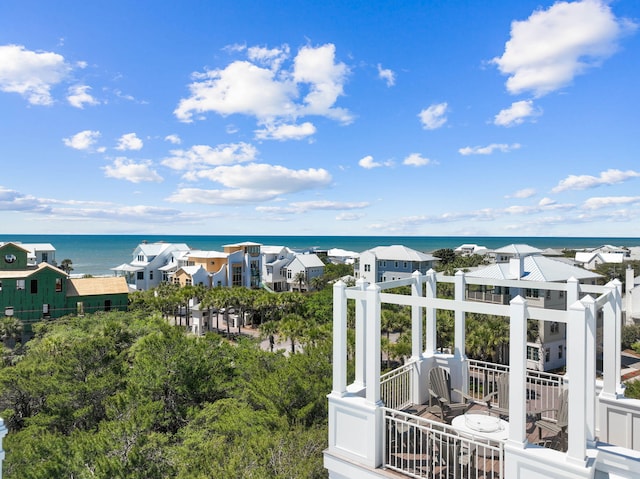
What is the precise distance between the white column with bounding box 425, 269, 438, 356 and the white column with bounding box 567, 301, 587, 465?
3615 millimetres

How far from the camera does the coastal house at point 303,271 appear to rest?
5197cm

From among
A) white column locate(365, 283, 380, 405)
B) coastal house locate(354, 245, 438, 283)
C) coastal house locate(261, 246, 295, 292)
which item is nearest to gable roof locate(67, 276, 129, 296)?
coastal house locate(354, 245, 438, 283)

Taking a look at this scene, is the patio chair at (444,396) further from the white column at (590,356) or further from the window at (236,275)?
the window at (236,275)

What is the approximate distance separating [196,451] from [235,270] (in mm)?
37937

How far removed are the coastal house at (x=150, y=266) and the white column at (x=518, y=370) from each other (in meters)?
48.3

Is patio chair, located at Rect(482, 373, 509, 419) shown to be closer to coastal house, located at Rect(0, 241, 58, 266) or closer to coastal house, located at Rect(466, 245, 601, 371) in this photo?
coastal house, located at Rect(466, 245, 601, 371)

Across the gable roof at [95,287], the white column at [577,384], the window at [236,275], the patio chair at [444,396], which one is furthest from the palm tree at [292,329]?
the window at [236,275]

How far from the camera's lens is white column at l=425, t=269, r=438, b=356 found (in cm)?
816

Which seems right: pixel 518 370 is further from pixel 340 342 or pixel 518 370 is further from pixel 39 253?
pixel 39 253

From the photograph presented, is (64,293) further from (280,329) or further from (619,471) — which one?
(619,471)

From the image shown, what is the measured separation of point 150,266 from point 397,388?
4904 cm

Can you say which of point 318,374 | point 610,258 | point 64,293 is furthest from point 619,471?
point 610,258

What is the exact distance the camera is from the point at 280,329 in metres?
24.1

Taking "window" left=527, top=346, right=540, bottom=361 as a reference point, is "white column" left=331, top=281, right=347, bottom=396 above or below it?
above
